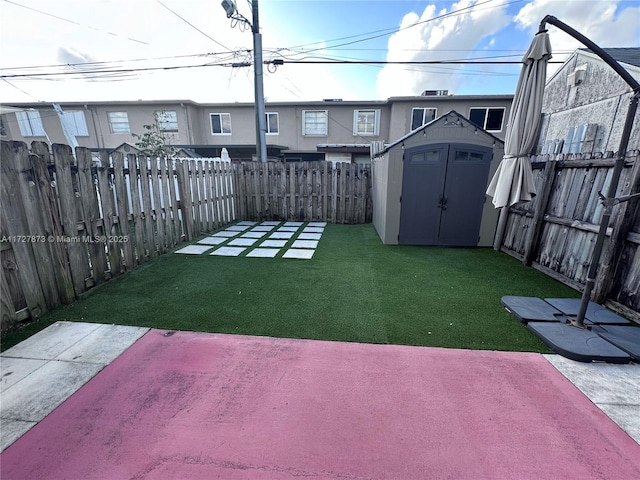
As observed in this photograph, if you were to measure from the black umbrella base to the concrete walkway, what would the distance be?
0.12 meters

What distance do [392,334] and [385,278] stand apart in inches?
61.8

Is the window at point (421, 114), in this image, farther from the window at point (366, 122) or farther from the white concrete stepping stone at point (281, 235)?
the white concrete stepping stone at point (281, 235)

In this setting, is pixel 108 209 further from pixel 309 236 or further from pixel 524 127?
pixel 524 127

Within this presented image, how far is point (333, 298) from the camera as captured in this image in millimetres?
3674

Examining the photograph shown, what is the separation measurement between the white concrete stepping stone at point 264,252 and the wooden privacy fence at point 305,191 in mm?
3324

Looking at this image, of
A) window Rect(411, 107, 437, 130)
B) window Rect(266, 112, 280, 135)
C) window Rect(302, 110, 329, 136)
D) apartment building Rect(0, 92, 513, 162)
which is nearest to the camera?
window Rect(411, 107, 437, 130)

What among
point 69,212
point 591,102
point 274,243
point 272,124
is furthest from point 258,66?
point 591,102

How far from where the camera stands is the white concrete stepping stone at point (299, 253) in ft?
17.8

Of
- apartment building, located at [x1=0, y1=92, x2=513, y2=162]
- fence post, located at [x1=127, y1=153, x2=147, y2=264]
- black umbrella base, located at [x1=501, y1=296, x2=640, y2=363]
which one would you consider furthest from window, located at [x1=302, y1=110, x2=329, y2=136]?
black umbrella base, located at [x1=501, y1=296, x2=640, y2=363]

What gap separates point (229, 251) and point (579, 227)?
600 cm

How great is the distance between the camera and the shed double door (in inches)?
225

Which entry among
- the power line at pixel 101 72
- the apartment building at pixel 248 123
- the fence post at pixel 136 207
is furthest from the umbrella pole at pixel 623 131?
the apartment building at pixel 248 123

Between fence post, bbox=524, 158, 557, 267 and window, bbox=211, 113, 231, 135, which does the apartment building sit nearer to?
window, bbox=211, 113, 231, 135

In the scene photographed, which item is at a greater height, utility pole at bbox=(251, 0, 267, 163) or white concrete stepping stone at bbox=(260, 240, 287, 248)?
utility pole at bbox=(251, 0, 267, 163)
